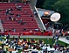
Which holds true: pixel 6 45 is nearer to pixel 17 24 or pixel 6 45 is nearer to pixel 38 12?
pixel 17 24

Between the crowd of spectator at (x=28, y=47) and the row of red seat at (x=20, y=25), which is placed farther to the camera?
the row of red seat at (x=20, y=25)

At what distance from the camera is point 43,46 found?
3716 cm

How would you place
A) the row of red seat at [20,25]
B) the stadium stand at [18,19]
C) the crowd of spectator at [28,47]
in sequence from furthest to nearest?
the row of red seat at [20,25], the stadium stand at [18,19], the crowd of spectator at [28,47]

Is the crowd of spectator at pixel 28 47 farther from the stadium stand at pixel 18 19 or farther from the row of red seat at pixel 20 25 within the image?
the row of red seat at pixel 20 25

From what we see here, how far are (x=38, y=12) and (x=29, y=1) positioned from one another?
3.39 m

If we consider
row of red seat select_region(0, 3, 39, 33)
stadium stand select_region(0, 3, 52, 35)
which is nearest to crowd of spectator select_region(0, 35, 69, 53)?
stadium stand select_region(0, 3, 52, 35)

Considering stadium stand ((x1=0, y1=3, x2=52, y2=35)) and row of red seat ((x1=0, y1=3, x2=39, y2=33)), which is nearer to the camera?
stadium stand ((x1=0, y1=3, x2=52, y2=35))

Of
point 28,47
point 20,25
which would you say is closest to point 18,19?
point 20,25

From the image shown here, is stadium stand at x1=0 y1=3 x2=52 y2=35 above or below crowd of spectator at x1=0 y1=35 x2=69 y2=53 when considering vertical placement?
below

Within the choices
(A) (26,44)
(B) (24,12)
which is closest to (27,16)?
(B) (24,12)

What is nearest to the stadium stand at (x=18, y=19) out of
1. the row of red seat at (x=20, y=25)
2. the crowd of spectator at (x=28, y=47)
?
the row of red seat at (x=20, y=25)

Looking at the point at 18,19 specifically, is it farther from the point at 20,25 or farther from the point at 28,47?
the point at 28,47

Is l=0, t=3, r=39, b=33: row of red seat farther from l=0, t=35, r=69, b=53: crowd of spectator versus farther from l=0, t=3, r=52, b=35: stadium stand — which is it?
l=0, t=35, r=69, b=53: crowd of spectator

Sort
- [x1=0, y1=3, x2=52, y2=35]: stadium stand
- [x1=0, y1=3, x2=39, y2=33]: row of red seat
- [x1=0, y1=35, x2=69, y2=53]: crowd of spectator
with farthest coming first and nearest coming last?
[x1=0, y1=3, x2=39, y2=33]: row of red seat < [x1=0, y1=3, x2=52, y2=35]: stadium stand < [x1=0, y1=35, x2=69, y2=53]: crowd of spectator
